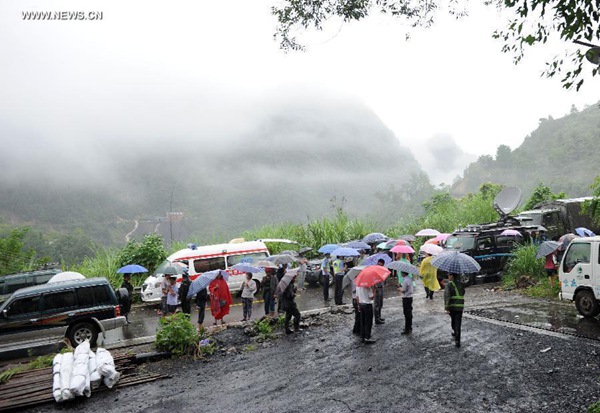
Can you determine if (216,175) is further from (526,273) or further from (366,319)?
(366,319)

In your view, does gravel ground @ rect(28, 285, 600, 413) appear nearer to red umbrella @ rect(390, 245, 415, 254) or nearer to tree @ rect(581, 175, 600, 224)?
tree @ rect(581, 175, 600, 224)

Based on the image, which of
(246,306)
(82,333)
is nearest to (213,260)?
(246,306)

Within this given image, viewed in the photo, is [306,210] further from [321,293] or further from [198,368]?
[198,368]

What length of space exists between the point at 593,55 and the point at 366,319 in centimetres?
638

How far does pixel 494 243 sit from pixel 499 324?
21.5 ft

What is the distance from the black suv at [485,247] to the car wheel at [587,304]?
5.17 metres

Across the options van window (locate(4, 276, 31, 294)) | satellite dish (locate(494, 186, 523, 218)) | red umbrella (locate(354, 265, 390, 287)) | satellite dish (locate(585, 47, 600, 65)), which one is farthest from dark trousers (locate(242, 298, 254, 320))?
satellite dish (locate(494, 186, 523, 218))

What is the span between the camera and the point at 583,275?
10.4m

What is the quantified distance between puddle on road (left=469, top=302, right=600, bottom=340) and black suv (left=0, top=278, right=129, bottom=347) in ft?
31.3

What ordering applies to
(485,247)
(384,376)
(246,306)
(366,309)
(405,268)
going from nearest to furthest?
(384,376) < (366,309) < (405,268) < (246,306) < (485,247)

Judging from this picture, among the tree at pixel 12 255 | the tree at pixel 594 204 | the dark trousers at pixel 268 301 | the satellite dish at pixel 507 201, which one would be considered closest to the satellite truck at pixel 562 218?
the satellite dish at pixel 507 201

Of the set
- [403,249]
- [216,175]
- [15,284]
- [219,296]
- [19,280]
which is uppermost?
[216,175]

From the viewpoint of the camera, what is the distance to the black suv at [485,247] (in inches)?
627

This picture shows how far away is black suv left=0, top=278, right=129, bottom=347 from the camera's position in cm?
1020
